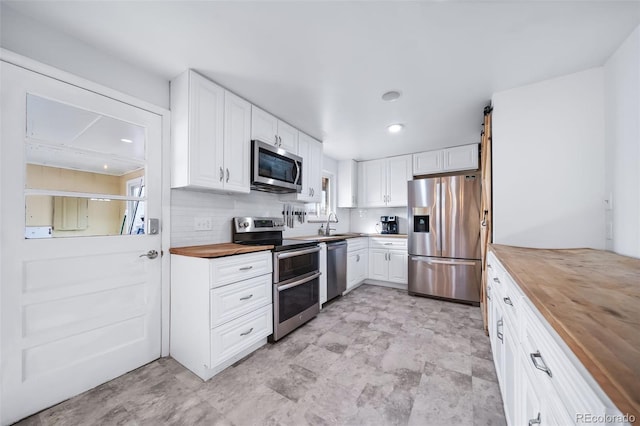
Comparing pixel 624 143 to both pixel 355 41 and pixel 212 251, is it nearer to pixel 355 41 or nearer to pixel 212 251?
pixel 355 41

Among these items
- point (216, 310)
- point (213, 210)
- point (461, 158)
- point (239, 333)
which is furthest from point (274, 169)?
point (461, 158)

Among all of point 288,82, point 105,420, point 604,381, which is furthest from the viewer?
point 288,82

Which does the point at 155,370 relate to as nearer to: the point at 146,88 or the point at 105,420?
the point at 105,420

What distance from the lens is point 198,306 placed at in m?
1.77

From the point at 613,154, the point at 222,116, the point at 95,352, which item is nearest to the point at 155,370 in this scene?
the point at 95,352

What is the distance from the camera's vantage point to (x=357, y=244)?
3.93 meters

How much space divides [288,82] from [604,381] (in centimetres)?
229

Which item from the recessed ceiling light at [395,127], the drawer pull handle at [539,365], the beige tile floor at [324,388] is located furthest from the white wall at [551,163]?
the drawer pull handle at [539,365]

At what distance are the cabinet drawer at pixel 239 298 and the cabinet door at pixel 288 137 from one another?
1543 mm

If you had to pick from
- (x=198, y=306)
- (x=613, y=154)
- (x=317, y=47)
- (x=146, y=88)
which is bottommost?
(x=198, y=306)

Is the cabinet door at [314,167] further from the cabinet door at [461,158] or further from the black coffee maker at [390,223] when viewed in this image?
the cabinet door at [461,158]

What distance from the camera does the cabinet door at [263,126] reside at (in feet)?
8.01

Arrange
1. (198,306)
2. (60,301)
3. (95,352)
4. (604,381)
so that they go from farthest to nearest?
(198,306) → (95,352) → (60,301) → (604,381)

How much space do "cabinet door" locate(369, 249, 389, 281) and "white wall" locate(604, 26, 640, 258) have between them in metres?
2.60
